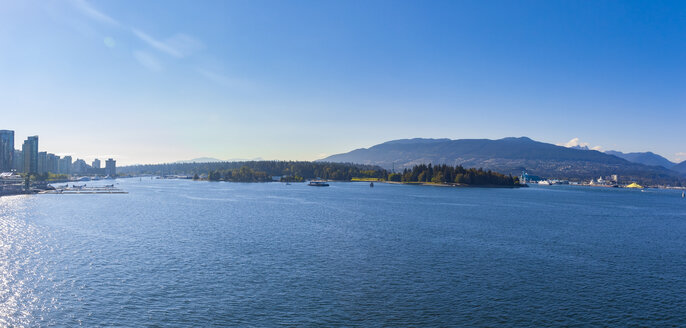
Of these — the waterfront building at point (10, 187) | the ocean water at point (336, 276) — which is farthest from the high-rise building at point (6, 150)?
the ocean water at point (336, 276)

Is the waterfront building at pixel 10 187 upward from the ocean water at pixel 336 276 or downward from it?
upward

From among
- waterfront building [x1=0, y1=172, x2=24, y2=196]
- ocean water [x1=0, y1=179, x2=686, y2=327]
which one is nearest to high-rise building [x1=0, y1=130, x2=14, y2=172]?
waterfront building [x1=0, y1=172, x2=24, y2=196]

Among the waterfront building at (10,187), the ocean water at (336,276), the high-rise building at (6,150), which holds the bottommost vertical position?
the ocean water at (336,276)

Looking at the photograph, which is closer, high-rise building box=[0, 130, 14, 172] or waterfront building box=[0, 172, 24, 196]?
waterfront building box=[0, 172, 24, 196]

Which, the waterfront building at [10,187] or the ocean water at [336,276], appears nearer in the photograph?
the ocean water at [336,276]

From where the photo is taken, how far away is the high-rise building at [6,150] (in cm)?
18562

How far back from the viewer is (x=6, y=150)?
188 metres

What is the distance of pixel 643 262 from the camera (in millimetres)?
33344

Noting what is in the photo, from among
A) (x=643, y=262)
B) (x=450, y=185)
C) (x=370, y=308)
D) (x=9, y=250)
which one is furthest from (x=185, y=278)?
(x=450, y=185)

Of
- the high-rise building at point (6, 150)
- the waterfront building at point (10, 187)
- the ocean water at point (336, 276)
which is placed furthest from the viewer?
the high-rise building at point (6, 150)

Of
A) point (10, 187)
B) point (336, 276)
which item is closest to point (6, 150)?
point (10, 187)

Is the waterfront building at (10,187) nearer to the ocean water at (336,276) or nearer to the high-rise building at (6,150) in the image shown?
the high-rise building at (6,150)

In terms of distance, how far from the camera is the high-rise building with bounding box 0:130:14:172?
186 m

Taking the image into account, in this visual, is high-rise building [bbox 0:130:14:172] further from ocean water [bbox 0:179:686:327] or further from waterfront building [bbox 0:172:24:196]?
ocean water [bbox 0:179:686:327]
